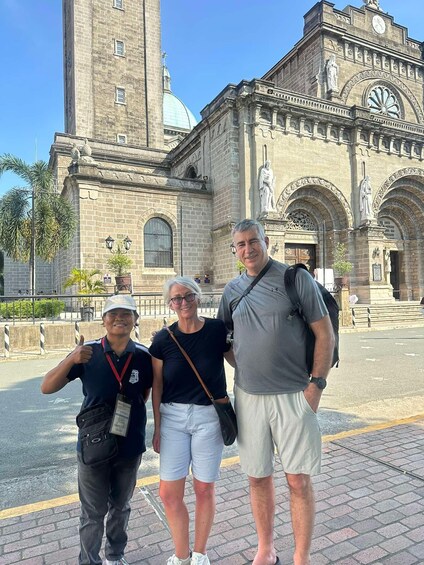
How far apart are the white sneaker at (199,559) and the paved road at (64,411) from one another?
1598 millimetres

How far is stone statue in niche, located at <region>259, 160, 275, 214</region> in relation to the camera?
73.0ft

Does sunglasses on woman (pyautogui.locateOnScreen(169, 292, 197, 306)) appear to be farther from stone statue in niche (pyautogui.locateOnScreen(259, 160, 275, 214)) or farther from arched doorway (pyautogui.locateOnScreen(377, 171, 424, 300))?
arched doorway (pyautogui.locateOnScreen(377, 171, 424, 300))

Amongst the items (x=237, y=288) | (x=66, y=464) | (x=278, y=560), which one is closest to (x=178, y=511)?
(x=278, y=560)

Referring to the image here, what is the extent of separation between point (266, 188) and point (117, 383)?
69.4 feet

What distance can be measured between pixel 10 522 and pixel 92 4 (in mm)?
38043

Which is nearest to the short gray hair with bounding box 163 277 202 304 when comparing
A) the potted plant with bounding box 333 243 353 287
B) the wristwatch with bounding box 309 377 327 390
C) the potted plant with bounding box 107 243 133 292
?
the wristwatch with bounding box 309 377 327 390

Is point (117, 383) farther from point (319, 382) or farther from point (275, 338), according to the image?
point (319, 382)

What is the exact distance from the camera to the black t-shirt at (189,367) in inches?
93.7

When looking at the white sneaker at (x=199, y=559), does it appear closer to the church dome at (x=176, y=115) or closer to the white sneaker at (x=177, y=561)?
the white sneaker at (x=177, y=561)

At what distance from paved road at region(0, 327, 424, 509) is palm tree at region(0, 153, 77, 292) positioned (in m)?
10.7

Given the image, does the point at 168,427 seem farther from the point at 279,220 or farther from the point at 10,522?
the point at 279,220

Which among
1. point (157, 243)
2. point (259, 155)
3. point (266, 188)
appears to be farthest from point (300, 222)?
point (157, 243)

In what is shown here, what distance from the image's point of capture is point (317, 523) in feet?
9.38

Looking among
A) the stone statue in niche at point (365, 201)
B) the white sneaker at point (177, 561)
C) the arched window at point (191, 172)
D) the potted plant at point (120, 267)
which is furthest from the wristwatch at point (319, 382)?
the arched window at point (191, 172)
